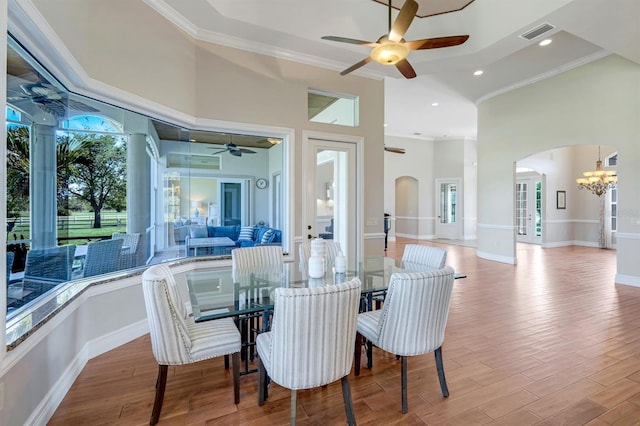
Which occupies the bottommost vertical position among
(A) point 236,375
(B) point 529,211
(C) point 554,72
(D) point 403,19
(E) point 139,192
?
(A) point 236,375

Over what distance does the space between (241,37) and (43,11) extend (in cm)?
223

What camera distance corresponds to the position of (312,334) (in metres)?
1.58

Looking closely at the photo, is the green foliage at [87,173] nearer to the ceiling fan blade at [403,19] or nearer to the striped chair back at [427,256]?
the ceiling fan blade at [403,19]

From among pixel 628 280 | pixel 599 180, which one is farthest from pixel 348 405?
pixel 599 180

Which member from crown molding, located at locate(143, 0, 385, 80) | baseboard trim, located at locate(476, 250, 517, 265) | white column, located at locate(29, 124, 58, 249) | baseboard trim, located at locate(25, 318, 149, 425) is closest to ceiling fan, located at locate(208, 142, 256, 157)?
crown molding, located at locate(143, 0, 385, 80)

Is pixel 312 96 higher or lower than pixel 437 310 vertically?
higher

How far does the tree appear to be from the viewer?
2.97m

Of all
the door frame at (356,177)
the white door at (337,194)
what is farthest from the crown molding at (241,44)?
the white door at (337,194)

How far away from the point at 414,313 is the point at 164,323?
59.2 inches

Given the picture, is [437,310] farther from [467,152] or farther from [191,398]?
[467,152]

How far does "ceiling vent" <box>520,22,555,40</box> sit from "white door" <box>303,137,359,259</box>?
7.97 feet

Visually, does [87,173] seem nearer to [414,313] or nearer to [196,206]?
[414,313]

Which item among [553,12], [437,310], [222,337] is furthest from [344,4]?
[222,337]

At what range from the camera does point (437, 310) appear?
1995 millimetres
